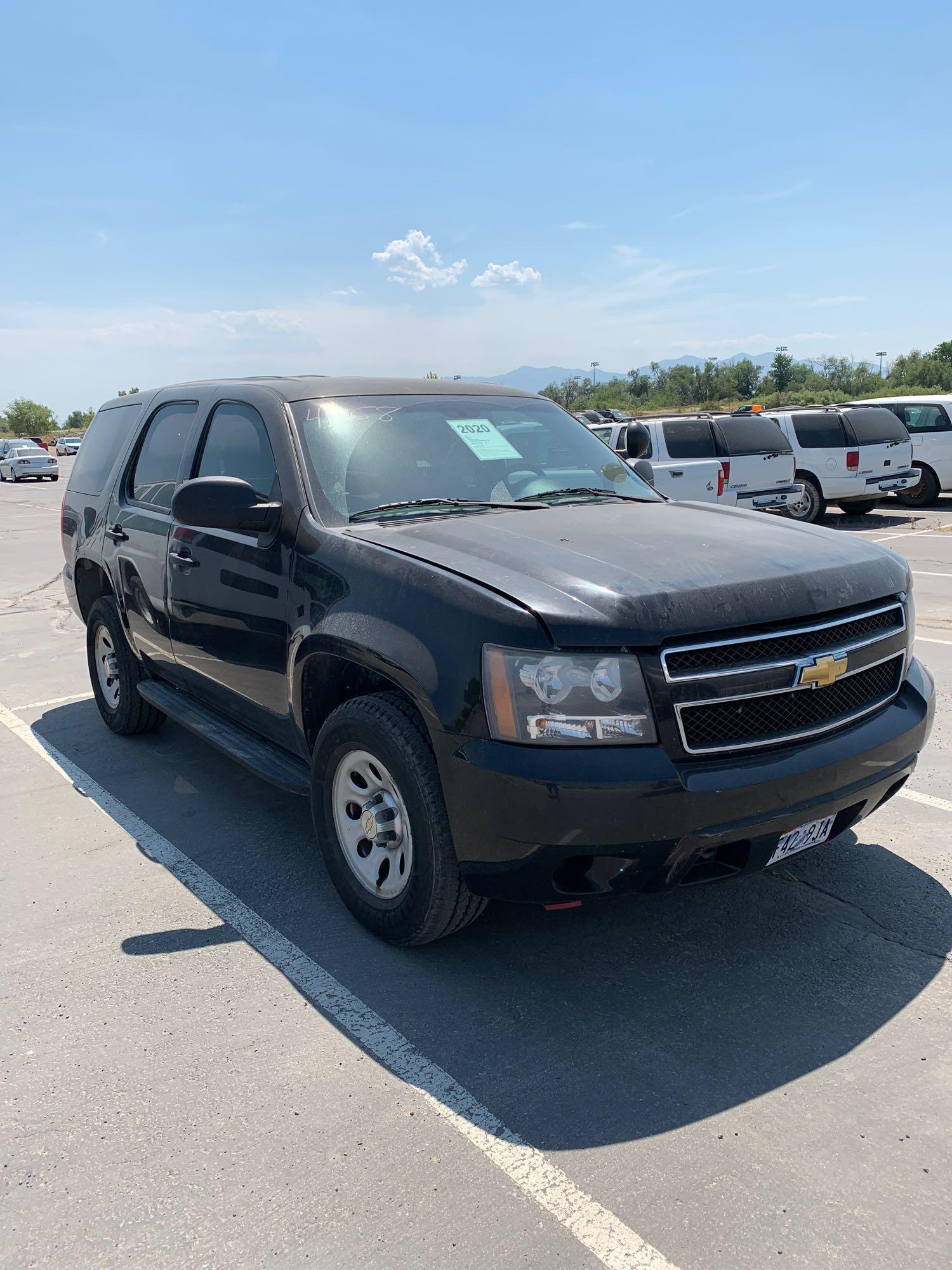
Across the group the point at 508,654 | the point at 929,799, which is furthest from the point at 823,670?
the point at 929,799

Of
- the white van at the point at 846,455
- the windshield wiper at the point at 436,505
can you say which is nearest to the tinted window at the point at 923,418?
the white van at the point at 846,455

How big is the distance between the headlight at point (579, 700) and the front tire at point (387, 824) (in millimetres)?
408

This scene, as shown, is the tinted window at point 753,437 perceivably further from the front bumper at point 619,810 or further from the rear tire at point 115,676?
the front bumper at point 619,810

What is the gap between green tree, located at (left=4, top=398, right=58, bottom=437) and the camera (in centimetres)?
11100

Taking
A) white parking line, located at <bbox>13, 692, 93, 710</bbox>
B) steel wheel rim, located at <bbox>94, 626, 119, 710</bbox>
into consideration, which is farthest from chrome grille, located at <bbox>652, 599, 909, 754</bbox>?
white parking line, located at <bbox>13, 692, 93, 710</bbox>

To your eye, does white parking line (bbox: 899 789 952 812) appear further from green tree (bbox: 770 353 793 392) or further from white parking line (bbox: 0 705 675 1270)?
green tree (bbox: 770 353 793 392)

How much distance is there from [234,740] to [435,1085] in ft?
6.67

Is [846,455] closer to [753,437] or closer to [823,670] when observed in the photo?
[753,437]

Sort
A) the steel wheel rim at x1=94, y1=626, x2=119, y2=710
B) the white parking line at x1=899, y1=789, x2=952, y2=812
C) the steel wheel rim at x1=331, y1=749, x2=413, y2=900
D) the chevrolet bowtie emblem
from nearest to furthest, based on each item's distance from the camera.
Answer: the chevrolet bowtie emblem → the steel wheel rim at x1=331, y1=749, x2=413, y2=900 → the white parking line at x1=899, y1=789, x2=952, y2=812 → the steel wheel rim at x1=94, y1=626, x2=119, y2=710

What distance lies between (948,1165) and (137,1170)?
1933 mm

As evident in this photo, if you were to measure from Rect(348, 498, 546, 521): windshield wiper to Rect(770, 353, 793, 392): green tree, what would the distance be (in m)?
82.8

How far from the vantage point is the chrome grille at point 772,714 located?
2811mm

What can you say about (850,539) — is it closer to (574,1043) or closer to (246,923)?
(574,1043)

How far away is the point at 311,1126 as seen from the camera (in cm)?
257
